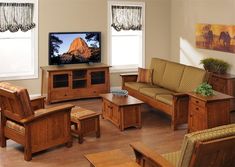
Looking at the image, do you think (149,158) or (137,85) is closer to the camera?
(149,158)

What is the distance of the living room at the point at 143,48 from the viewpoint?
5410mm

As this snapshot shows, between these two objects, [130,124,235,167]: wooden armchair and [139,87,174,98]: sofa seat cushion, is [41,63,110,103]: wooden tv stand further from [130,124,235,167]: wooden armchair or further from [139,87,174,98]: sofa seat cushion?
[130,124,235,167]: wooden armchair

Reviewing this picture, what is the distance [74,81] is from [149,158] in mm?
4940

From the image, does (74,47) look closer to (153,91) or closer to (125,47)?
(125,47)

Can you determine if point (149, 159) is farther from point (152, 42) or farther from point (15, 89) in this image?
point (152, 42)

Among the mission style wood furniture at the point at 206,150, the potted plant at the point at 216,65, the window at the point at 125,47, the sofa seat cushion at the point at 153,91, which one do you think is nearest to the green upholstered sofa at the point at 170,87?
the sofa seat cushion at the point at 153,91

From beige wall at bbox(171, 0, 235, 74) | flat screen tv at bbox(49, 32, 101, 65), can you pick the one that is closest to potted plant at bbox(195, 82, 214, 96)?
beige wall at bbox(171, 0, 235, 74)

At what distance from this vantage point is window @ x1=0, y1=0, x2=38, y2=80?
8.11 metres

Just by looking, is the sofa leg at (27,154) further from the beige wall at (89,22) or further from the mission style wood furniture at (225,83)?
the mission style wood furniture at (225,83)

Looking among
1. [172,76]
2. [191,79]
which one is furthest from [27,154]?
[172,76]

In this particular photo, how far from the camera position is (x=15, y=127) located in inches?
202

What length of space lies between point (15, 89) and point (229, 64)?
4.71 meters

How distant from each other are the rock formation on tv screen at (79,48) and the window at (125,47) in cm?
66

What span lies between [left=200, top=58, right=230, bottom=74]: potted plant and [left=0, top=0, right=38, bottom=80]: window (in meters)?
3.66
